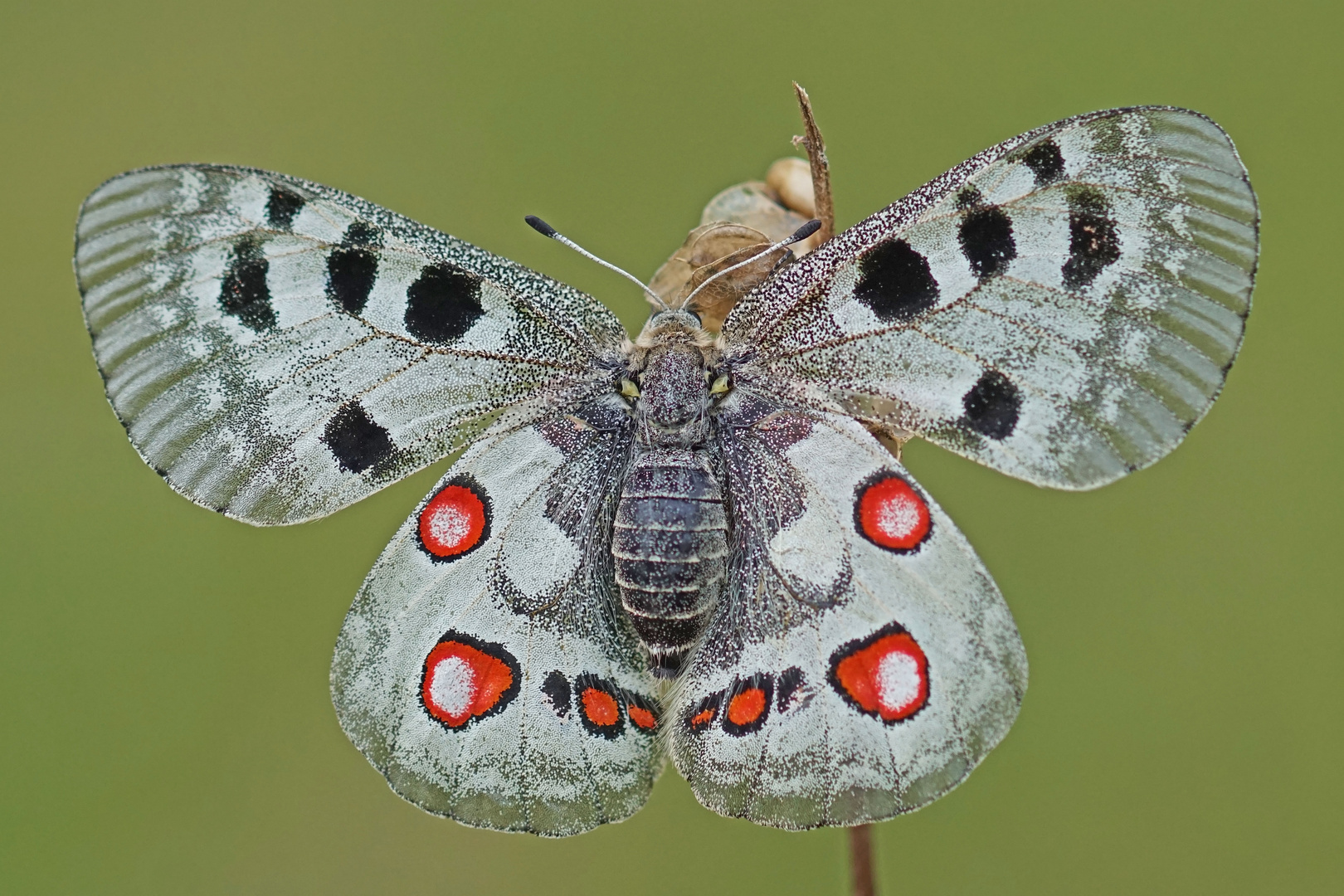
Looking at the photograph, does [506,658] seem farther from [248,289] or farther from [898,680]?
[248,289]

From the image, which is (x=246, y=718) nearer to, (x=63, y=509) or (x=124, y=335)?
(x=63, y=509)

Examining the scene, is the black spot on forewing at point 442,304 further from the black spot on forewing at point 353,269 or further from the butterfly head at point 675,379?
the butterfly head at point 675,379

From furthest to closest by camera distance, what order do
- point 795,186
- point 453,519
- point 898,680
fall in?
point 795,186 → point 453,519 → point 898,680

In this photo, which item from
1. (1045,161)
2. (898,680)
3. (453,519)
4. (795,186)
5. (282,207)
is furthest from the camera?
(795,186)

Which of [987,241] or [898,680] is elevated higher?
[987,241]

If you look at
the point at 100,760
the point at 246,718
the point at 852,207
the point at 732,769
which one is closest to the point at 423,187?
the point at 852,207

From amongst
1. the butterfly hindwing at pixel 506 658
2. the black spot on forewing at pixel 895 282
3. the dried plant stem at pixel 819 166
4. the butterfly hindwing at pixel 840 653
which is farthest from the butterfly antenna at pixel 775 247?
the butterfly hindwing at pixel 506 658

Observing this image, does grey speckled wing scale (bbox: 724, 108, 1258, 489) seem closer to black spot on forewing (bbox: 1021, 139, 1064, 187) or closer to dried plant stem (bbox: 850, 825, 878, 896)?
black spot on forewing (bbox: 1021, 139, 1064, 187)

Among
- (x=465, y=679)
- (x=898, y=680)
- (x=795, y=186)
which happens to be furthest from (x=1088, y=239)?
(x=465, y=679)
